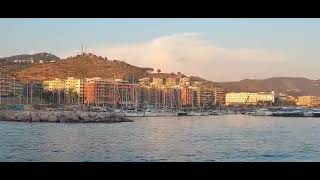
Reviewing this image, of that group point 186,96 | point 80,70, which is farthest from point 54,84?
point 186,96

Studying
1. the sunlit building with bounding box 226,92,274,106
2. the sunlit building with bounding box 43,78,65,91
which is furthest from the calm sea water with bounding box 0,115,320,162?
the sunlit building with bounding box 43,78,65,91

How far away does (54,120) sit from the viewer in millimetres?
12219

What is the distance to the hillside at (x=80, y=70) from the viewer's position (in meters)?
8.97

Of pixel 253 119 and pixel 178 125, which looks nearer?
pixel 178 125

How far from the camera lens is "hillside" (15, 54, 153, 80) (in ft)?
29.4

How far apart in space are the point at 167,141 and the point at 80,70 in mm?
2235

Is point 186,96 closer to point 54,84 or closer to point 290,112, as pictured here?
point 290,112

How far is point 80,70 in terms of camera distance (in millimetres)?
9578

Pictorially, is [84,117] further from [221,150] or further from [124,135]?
[221,150]

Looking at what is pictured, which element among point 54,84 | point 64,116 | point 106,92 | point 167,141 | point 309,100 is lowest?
point 167,141
